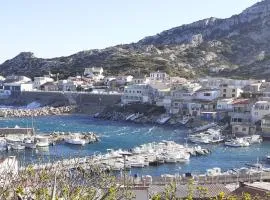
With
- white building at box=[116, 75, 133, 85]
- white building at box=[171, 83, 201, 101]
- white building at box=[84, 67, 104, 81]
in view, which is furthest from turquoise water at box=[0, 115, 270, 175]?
white building at box=[84, 67, 104, 81]

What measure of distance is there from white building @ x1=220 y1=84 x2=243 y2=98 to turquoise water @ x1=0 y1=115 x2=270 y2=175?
9782mm

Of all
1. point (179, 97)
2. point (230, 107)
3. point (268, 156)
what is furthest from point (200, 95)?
point (268, 156)

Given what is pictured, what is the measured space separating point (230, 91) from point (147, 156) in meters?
27.8

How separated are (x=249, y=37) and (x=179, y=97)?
52.7m

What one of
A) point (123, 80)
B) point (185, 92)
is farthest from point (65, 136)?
point (123, 80)

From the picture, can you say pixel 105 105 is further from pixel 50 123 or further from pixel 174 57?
pixel 174 57

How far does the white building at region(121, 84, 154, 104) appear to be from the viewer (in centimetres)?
6663

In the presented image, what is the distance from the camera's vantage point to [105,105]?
69250 millimetres

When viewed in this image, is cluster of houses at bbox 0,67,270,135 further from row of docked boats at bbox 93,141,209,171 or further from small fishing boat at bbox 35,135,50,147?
small fishing boat at bbox 35,135,50,147

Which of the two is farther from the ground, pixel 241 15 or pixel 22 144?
pixel 241 15

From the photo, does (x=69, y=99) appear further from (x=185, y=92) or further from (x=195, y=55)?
(x=195, y=55)

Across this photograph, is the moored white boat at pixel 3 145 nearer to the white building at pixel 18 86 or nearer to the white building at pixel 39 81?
the white building at pixel 18 86

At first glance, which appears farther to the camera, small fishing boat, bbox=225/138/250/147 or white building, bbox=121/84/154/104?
white building, bbox=121/84/154/104

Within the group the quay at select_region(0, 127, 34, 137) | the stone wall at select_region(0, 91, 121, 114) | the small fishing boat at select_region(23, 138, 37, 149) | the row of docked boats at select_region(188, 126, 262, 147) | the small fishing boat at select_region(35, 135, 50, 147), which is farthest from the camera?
the stone wall at select_region(0, 91, 121, 114)
